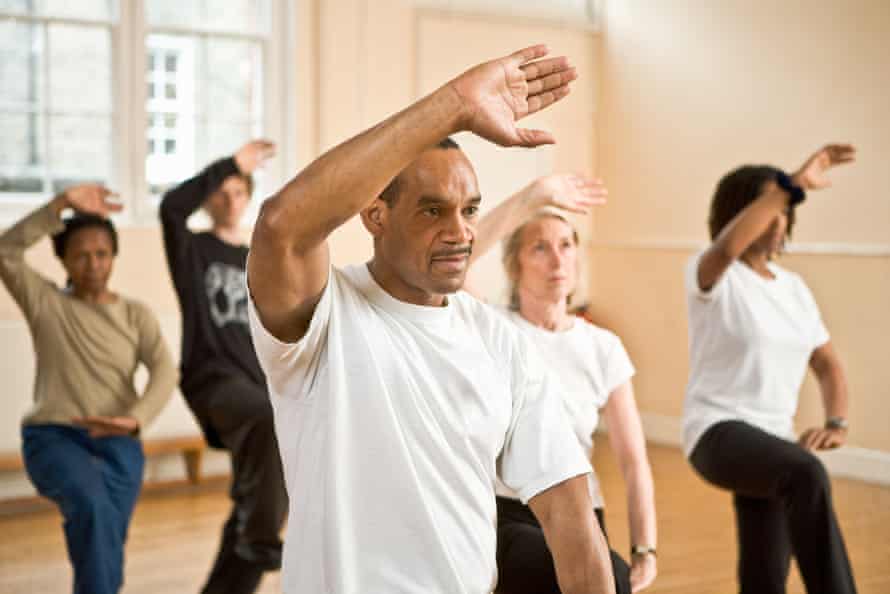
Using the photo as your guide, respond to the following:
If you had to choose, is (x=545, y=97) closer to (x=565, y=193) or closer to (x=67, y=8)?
(x=565, y=193)

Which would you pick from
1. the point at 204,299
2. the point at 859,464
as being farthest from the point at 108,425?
the point at 859,464

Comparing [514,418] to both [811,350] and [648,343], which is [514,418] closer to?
[811,350]

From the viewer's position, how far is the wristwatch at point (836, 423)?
3.94m

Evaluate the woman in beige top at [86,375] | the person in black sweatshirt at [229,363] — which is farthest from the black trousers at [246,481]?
the woman in beige top at [86,375]

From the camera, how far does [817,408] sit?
714cm

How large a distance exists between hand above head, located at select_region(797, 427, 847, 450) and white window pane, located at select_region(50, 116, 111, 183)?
4.38 meters

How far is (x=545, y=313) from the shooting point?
10.4 ft

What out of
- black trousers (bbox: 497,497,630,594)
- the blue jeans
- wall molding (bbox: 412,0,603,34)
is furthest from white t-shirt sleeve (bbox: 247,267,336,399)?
wall molding (bbox: 412,0,603,34)

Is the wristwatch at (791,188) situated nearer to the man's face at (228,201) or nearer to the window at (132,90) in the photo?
the man's face at (228,201)

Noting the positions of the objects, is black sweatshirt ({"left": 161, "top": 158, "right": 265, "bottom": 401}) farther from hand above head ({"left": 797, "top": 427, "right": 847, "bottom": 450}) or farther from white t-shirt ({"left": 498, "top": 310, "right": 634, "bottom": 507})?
hand above head ({"left": 797, "top": 427, "right": 847, "bottom": 450})

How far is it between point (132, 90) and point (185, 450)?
196cm

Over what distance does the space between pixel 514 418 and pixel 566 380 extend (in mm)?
956

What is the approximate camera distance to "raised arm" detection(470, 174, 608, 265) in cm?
278

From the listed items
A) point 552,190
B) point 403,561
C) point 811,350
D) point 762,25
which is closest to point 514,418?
point 403,561
